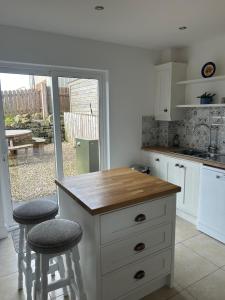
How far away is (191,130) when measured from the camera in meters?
3.60

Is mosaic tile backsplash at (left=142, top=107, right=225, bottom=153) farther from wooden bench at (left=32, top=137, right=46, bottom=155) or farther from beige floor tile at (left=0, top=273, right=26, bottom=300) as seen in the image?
beige floor tile at (left=0, top=273, right=26, bottom=300)

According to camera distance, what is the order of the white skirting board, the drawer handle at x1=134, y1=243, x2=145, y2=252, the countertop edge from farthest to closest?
the white skirting board
the drawer handle at x1=134, y1=243, x2=145, y2=252
the countertop edge

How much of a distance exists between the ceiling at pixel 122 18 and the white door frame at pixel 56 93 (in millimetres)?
457

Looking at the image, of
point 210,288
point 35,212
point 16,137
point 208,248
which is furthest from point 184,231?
point 16,137

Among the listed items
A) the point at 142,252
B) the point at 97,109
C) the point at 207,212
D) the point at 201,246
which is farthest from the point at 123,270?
the point at 97,109

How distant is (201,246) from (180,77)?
8.11 feet

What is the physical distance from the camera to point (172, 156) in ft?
10.5

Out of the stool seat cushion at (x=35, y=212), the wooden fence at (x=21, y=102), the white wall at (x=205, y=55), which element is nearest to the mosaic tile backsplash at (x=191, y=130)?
the white wall at (x=205, y=55)

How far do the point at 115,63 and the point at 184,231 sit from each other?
2.58 metres

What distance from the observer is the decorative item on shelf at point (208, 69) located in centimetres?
313

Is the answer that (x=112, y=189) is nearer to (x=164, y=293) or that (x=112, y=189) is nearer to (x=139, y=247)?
(x=139, y=247)

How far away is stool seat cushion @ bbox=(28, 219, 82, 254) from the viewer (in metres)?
1.33

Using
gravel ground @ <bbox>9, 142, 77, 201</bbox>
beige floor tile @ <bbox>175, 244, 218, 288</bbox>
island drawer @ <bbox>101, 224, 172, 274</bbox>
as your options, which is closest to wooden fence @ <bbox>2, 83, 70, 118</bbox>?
gravel ground @ <bbox>9, 142, 77, 201</bbox>

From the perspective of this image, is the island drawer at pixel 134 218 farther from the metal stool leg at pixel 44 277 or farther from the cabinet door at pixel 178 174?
the cabinet door at pixel 178 174
